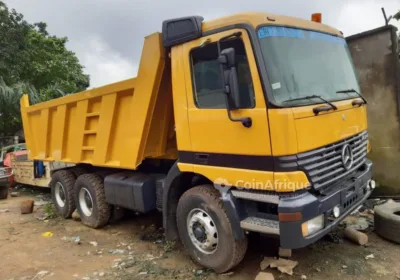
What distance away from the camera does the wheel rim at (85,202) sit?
18.6 feet

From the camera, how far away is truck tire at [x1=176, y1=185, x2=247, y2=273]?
3.41 m

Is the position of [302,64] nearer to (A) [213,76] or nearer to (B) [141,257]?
(A) [213,76]

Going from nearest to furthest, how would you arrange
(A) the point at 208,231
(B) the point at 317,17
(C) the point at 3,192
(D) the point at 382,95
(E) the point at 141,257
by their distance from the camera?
(A) the point at 208,231 → (B) the point at 317,17 → (E) the point at 141,257 → (D) the point at 382,95 → (C) the point at 3,192

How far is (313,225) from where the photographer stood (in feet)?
10.1

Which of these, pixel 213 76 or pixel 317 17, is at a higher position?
pixel 317 17

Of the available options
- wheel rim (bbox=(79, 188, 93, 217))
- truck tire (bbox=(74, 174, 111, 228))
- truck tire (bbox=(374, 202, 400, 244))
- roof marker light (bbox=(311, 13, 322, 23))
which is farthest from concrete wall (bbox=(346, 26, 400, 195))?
wheel rim (bbox=(79, 188, 93, 217))

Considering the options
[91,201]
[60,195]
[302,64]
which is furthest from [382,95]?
[60,195]

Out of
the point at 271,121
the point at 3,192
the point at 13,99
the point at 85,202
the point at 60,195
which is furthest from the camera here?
the point at 13,99

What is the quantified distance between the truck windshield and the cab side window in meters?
0.21

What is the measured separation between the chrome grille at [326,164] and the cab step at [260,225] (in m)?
0.51

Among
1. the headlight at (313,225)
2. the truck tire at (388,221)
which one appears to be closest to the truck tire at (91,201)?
the headlight at (313,225)

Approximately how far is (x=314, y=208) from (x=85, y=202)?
4.11 meters

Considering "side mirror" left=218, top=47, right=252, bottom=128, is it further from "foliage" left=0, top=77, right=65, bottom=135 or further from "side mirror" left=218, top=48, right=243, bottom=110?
"foliage" left=0, top=77, right=65, bottom=135

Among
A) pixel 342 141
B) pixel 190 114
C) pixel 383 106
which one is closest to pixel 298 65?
pixel 342 141
